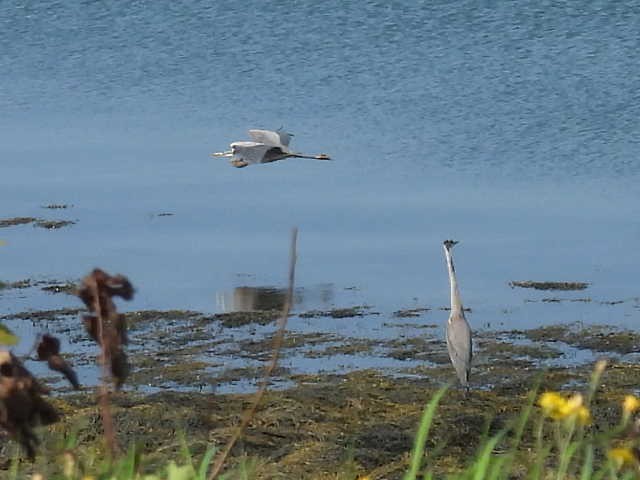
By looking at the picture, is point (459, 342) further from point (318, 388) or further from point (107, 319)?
point (107, 319)

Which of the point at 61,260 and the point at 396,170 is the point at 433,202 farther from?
the point at 61,260

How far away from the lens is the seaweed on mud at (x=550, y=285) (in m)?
9.24

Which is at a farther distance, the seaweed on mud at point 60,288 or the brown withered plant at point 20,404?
the seaweed on mud at point 60,288

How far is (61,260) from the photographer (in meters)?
10.2

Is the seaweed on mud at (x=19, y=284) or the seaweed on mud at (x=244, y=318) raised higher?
the seaweed on mud at (x=19, y=284)

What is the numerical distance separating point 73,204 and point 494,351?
4.72 metres

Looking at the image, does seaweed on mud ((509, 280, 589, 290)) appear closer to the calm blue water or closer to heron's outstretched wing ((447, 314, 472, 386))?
the calm blue water

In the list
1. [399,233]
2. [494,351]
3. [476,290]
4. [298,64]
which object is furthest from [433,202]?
[298,64]

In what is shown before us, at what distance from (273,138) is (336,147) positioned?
6506 millimetres

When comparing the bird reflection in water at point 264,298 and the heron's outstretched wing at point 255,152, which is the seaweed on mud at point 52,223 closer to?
the bird reflection in water at point 264,298

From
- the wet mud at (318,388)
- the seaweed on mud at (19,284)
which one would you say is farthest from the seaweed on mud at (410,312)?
the seaweed on mud at (19,284)

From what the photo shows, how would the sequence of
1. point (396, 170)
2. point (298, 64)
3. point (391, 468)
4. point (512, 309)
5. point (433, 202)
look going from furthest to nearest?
point (298, 64), point (396, 170), point (433, 202), point (512, 309), point (391, 468)

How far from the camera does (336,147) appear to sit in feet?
45.9

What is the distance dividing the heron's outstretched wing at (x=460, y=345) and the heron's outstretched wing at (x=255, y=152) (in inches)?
44.0
